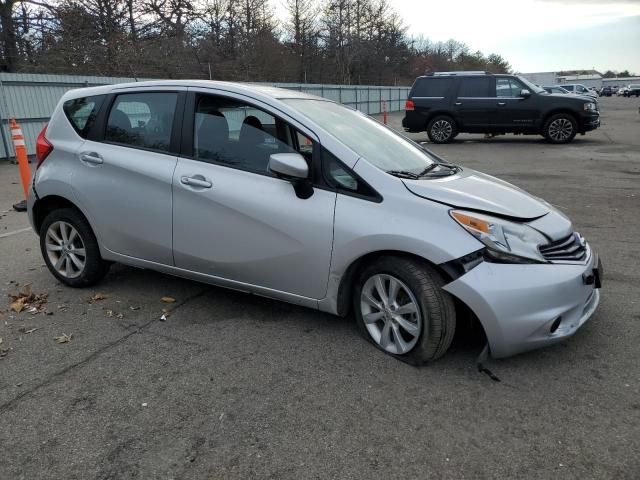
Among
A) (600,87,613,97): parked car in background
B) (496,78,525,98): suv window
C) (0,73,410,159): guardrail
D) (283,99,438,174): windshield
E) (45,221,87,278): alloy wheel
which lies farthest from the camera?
(600,87,613,97): parked car in background

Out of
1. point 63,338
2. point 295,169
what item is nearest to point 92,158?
point 63,338

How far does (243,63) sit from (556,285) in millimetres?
32294

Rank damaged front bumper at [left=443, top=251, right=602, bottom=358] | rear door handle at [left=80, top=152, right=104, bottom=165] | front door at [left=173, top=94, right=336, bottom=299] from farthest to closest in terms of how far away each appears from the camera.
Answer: rear door handle at [left=80, top=152, right=104, bottom=165], front door at [left=173, top=94, right=336, bottom=299], damaged front bumper at [left=443, top=251, right=602, bottom=358]

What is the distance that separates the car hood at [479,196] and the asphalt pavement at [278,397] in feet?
2.95

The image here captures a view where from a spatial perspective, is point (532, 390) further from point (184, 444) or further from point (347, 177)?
point (184, 444)

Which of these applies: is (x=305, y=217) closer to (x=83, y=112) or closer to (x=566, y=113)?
(x=83, y=112)

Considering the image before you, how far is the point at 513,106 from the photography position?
15.5m

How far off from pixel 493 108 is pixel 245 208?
13850 millimetres

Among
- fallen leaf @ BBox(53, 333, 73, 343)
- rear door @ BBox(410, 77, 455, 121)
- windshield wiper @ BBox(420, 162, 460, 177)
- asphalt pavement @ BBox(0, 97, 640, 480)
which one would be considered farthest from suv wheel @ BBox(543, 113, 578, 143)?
fallen leaf @ BBox(53, 333, 73, 343)

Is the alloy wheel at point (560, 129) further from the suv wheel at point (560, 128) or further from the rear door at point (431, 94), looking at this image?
the rear door at point (431, 94)

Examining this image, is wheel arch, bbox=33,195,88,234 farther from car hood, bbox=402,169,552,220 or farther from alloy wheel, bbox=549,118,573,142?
alloy wheel, bbox=549,118,573,142

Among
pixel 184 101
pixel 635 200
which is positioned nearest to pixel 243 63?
pixel 635 200

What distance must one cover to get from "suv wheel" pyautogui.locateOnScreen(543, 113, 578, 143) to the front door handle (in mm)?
14145

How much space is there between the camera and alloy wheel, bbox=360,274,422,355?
10.4 ft
